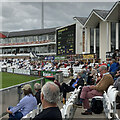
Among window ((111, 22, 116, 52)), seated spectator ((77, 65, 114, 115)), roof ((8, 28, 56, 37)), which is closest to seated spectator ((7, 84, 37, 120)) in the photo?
seated spectator ((77, 65, 114, 115))

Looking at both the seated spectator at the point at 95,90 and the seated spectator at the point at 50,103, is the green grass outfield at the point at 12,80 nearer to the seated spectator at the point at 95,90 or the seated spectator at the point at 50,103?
the seated spectator at the point at 95,90

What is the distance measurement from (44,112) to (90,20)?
28.2m

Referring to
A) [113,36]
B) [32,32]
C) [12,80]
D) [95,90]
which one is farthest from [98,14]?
[32,32]

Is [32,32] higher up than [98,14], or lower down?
higher up

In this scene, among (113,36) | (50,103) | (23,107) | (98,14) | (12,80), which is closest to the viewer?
(50,103)

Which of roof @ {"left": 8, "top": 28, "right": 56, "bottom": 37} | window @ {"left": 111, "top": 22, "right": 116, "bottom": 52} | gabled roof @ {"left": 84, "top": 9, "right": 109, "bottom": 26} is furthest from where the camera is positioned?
roof @ {"left": 8, "top": 28, "right": 56, "bottom": 37}

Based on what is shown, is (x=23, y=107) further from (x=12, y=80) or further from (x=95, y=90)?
(x=12, y=80)

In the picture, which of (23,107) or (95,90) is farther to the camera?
(95,90)

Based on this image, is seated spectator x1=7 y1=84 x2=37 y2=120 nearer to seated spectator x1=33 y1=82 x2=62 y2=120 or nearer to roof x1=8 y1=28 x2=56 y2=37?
seated spectator x1=33 y1=82 x2=62 y2=120

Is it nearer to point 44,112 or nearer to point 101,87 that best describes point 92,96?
point 101,87

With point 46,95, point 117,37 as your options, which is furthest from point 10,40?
point 46,95

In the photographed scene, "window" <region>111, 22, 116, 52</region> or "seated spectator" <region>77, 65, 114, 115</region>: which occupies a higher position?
"window" <region>111, 22, 116, 52</region>

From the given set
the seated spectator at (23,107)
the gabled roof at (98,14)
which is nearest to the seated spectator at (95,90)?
the seated spectator at (23,107)

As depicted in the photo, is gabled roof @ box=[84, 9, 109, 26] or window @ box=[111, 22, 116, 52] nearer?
window @ box=[111, 22, 116, 52]
